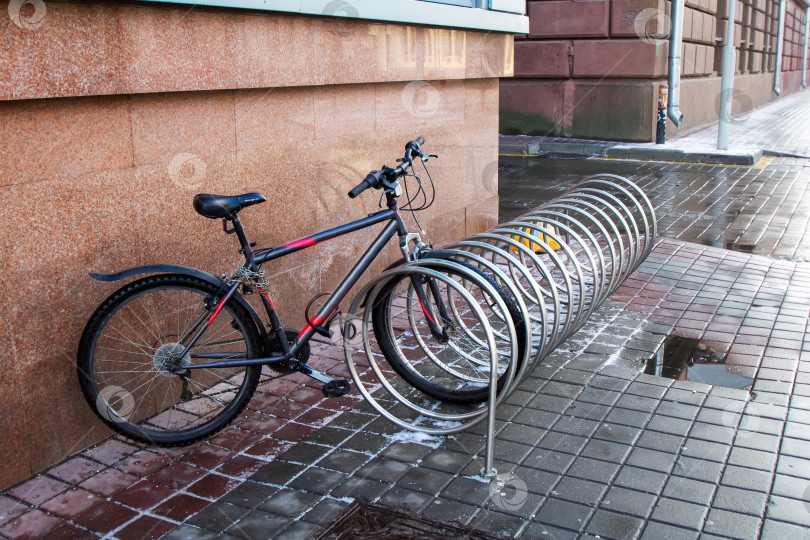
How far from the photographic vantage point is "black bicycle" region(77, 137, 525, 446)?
374 centimetres

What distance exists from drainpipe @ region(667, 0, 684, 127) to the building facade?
34.7 ft

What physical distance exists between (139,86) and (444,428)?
7.46 ft

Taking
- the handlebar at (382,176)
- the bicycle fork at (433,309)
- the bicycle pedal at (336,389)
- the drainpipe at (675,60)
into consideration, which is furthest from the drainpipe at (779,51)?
the bicycle pedal at (336,389)

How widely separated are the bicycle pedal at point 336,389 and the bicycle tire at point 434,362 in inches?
13.2

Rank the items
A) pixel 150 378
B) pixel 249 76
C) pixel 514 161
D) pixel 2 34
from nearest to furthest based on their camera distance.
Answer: pixel 2 34 → pixel 150 378 → pixel 249 76 → pixel 514 161

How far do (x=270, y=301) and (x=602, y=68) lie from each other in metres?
13.7

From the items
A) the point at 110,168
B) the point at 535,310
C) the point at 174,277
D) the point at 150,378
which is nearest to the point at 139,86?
the point at 110,168

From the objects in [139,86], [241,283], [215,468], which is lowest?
[215,468]

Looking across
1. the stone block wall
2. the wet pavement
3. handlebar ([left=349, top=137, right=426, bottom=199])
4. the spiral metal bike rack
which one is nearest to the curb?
the wet pavement

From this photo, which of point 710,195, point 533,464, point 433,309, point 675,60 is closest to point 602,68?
point 675,60

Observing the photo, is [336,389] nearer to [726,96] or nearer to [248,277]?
[248,277]

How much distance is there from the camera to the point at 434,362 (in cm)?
444

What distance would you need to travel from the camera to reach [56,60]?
3521mm

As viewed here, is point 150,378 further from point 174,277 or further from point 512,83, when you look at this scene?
point 512,83
